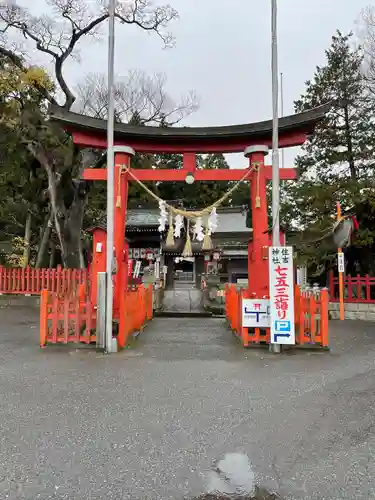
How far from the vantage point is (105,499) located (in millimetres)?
2877

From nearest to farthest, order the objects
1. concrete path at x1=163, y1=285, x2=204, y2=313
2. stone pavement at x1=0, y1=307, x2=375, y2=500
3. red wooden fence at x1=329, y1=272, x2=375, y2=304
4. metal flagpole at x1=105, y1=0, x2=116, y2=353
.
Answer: stone pavement at x1=0, y1=307, x2=375, y2=500
metal flagpole at x1=105, y1=0, x2=116, y2=353
red wooden fence at x1=329, y1=272, x2=375, y2=304
concrete path at x1=163, y1=285, x2=204, y2=313

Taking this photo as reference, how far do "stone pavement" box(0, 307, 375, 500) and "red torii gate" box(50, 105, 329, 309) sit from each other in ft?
10.0

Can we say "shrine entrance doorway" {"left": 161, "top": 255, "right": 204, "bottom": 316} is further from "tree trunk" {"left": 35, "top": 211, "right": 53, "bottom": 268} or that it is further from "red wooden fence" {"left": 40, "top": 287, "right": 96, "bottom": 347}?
"red wooden fence" {"left": 40, "top": 287, "right": 96, "bottom": 347}

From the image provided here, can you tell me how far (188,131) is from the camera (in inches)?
421

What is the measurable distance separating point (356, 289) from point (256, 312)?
25.8 ft

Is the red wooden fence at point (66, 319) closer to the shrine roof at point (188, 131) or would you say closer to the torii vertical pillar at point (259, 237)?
the torii vertical pillar at point (259, 237)

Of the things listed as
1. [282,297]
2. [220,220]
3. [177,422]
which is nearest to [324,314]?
[282,297]

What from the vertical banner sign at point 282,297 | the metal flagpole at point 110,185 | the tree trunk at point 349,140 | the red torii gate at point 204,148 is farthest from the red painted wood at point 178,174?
the tree trunk at point 349,140

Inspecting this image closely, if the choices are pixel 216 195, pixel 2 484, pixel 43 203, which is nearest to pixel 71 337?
pixel 2 484

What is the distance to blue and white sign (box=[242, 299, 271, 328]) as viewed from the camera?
8469mm

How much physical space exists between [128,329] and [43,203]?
14856 mm

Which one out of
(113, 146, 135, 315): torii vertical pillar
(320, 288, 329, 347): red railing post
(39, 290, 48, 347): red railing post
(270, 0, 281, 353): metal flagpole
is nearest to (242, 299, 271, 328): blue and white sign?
(320, 288, 329, 347): red railing post

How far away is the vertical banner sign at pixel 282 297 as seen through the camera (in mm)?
8023

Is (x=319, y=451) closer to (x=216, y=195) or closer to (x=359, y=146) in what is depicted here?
(x=359, y=146)
